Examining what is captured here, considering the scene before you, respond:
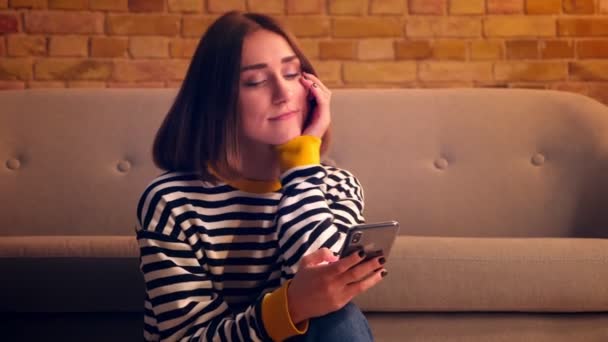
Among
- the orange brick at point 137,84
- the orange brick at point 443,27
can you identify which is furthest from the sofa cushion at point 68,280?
the orange brick at point 443,27

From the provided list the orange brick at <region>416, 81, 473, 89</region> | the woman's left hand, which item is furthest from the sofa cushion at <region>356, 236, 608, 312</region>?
the orange brick at <region>416, 81, 473, 89</region>

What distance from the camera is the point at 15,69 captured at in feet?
7.48

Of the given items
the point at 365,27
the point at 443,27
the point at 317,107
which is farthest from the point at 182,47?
the point at 317,107

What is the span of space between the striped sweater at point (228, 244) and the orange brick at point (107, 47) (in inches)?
57.5

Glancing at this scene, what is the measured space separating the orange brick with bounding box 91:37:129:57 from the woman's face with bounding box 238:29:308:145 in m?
1.42

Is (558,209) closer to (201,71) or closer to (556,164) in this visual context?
(556,164)

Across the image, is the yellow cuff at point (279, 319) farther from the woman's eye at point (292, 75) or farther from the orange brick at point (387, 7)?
the orange brick at point (387, 7)

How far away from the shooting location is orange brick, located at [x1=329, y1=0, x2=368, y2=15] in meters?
2.33

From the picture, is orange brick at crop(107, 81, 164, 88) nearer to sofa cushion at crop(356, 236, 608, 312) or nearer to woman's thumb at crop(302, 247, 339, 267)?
sofa cushion at crop(356, 236, 608, 312)

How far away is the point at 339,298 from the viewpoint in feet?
2.66

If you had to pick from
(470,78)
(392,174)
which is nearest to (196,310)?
(392,174)

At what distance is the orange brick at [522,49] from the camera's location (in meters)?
2.36

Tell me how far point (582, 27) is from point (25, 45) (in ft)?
6.77

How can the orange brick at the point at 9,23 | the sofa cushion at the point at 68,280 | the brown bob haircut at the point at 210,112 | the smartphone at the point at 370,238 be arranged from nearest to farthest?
the smartphone at the point at 370,238 < the brown bob haircut at the point at 210,112 < the sofa cushion at the point at 68,280 < the orange brick at the point at 9,23
